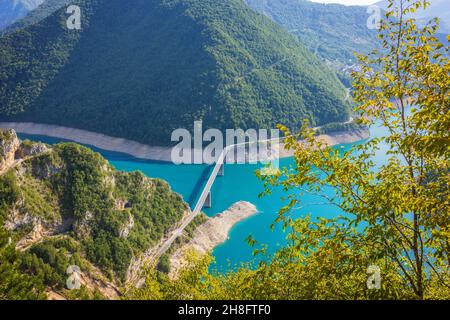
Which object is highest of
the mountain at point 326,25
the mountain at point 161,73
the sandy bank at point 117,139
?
the mountain at point 326,25

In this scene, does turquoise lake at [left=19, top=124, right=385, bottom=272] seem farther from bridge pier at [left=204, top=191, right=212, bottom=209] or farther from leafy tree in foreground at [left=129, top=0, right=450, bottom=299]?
leafy tree in foreground at [left=129, top=0, right=450, bottom=299]

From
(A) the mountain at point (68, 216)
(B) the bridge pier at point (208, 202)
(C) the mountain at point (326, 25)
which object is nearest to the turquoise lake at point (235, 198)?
(B) the bridge pier at point (208, 202)

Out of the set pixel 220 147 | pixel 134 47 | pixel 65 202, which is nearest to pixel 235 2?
pixel 134 47

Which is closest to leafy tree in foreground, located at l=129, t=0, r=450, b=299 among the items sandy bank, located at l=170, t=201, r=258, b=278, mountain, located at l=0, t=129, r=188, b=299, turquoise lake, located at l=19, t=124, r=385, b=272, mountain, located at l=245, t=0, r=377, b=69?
mountain, located at l=0, t=129, r=188, b=299

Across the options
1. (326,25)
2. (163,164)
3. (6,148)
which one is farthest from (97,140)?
(326,25)

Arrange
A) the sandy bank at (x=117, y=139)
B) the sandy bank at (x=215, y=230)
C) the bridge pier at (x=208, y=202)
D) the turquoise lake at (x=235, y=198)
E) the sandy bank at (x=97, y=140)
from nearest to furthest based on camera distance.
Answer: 1. the sandy bank at (x=215, y=230)
2. the turquoise lake at (x=235, y=198)
3. the bridge pier at (x=208, y=202)
4. the sandy bank at (x=117, y=139)
5. the sandy bank at (x=97, y=140)

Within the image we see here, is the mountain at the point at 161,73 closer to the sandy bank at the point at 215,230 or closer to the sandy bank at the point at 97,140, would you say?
the sandy bank at the point at 97,140
